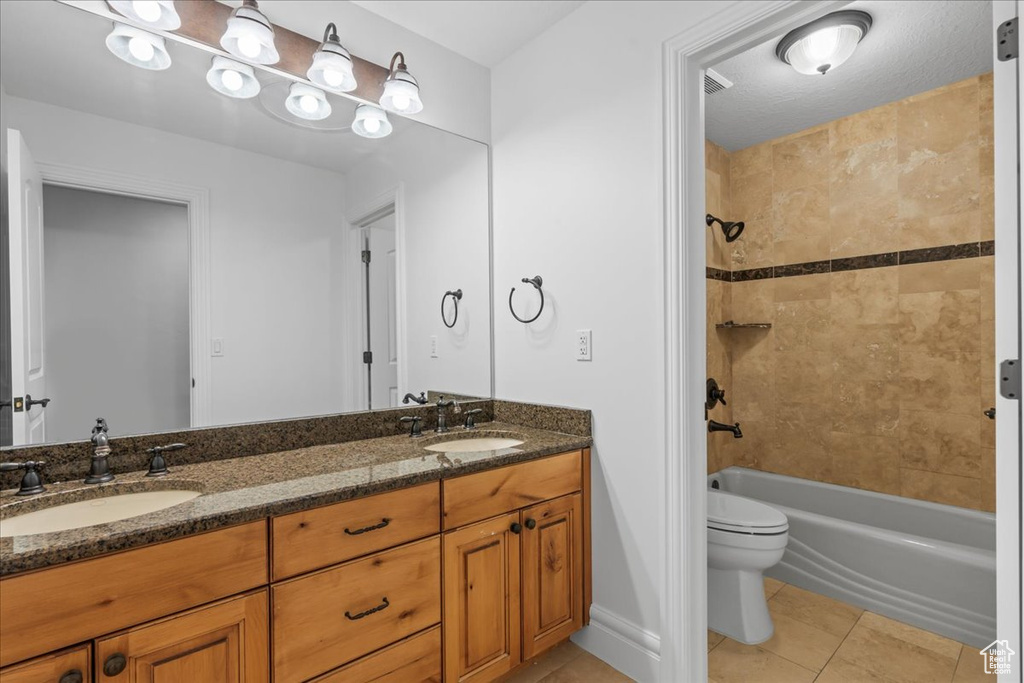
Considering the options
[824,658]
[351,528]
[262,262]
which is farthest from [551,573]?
[262,262]

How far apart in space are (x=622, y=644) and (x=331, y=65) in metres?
2.33

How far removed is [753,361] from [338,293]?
8.50 feet

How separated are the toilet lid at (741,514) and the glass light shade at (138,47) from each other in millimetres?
2607

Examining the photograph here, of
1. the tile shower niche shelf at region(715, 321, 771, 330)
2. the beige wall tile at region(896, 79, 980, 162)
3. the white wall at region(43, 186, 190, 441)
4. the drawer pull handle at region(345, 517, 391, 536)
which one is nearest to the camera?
the drawer pull handle at region(345, 517, 391, 536)

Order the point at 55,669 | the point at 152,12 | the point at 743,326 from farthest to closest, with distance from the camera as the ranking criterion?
the point at 743,326, the point at 152,12, the point at 55,669

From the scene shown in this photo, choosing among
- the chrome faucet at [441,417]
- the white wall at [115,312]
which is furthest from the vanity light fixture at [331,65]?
the chrome faucet at [441,417]

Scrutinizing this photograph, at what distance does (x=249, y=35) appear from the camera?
1572 millimetres

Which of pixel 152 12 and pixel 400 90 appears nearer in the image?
pixel 152 12

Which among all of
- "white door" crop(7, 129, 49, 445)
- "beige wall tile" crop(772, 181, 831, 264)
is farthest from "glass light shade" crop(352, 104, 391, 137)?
"beige wall tile" crop(772, 181, 831, 264)

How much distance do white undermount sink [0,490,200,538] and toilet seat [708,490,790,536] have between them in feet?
6.41

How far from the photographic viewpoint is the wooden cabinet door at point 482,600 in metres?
1.46

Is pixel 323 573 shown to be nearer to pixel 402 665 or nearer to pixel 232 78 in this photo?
pixel 402 665

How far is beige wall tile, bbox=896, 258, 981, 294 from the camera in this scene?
235 centimetres

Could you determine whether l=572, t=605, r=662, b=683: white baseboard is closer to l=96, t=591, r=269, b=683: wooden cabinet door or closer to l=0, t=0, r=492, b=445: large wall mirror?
l=0, t=0, r=492, b=445: large wall mirror
